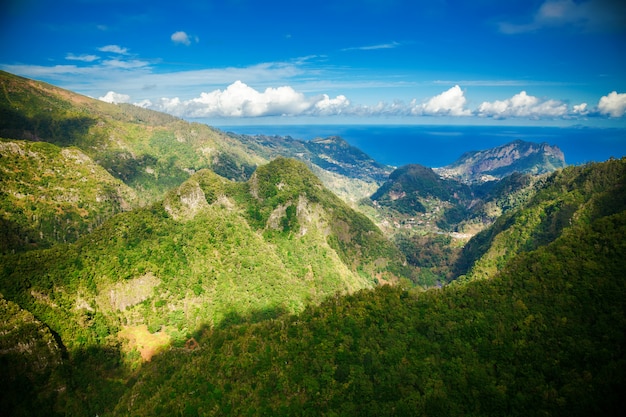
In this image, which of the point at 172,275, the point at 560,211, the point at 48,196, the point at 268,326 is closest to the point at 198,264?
the point at 172,275

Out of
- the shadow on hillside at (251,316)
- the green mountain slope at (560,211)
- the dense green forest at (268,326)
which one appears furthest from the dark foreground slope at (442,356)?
the green mountain slope at (560,211)

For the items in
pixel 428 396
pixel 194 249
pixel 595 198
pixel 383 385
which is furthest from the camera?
pixel 595 198

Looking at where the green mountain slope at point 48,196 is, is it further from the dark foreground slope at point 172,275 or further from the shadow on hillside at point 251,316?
the shadow on hillside at point 251,316

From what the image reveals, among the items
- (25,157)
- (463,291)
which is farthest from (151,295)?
(25,157)

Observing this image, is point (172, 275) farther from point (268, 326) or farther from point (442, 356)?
point (442, 356)

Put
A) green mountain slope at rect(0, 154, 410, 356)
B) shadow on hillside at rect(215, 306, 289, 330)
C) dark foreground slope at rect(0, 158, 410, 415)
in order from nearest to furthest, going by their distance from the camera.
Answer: dark foreground slope at rect(0, 158, 410, 415) → green mountain slope at rect(0, 154, 410, 356) → shadow on hillside at rect(215, 306, 289, 330)

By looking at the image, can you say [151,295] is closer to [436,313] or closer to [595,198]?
[436,313]

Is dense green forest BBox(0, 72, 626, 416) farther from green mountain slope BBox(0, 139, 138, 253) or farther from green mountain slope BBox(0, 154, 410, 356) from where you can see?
green mountain slope BBox(0, 139, 138, 253)

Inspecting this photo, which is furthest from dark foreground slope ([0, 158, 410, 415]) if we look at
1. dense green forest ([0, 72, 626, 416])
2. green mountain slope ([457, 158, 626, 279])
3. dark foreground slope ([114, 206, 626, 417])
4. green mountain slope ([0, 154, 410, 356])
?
green mountain slope ([457, 158, 626, 279])
